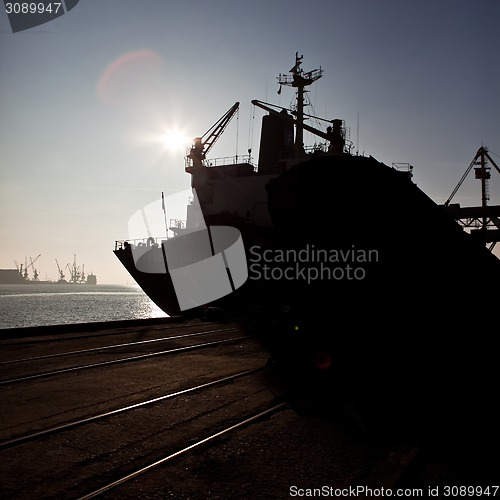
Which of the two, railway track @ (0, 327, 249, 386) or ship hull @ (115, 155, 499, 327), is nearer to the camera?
ship hull @ (115, 155, 499, 327)

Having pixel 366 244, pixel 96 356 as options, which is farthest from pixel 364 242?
pixel 96 356

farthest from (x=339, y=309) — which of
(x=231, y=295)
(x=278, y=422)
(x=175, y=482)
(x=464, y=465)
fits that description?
(x=231, y=295)

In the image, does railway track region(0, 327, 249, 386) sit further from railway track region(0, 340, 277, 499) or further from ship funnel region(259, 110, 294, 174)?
ship funnel region(259, 110, 294, 174)

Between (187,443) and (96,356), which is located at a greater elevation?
(187,443)

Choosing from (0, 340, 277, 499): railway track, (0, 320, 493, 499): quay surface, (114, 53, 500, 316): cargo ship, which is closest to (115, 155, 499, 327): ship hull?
(114, 53, 500, 316): cargo ship

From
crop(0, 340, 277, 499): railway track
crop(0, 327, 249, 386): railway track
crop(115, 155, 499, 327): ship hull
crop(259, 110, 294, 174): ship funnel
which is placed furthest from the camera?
crop(259, 110, 294, 174): ship funnel

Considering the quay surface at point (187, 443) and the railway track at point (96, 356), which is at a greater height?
the quay surface at point (187, 443)

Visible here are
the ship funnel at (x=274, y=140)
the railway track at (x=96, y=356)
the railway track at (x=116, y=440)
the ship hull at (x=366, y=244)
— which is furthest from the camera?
the ship funnel at (x=274, y=140)

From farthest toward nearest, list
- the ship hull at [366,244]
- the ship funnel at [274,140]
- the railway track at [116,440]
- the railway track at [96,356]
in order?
the ship funnel at [274,140] → the railway track at [96,356] → the ship hull at [366,244] → the railway track at [116,440]

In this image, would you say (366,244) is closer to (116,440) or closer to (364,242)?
(364,242)

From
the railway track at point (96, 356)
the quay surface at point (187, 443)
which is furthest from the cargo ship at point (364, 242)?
the railway track at point (96, 356)

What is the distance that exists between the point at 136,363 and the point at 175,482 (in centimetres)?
614

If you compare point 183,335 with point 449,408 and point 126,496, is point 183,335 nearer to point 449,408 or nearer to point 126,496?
point 449,408

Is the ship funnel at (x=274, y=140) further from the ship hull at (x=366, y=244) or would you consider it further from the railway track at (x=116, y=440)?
the railway track at (x=116, y=440)
